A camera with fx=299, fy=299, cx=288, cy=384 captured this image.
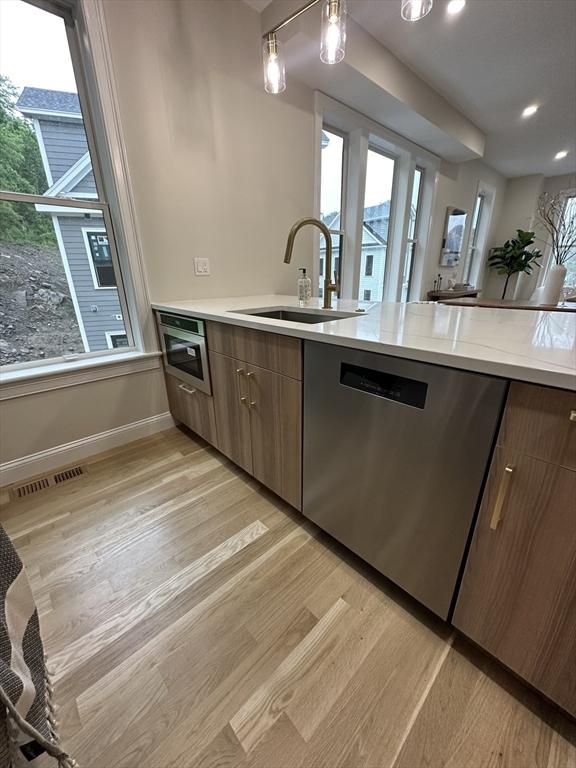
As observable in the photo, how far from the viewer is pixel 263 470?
1.46m

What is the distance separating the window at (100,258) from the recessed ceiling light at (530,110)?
4367 mm

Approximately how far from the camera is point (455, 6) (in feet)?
6.15

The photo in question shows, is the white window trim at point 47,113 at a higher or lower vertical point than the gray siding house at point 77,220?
higher

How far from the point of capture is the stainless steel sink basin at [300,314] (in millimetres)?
1551

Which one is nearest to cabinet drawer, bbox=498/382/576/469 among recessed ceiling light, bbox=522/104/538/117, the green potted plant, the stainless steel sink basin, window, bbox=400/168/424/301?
the stainless steel sink basin

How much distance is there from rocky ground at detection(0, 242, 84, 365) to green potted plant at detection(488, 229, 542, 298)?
6.72 meters

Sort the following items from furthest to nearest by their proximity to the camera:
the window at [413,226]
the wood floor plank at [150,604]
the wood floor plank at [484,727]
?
A: the window at [413,226], the wood floor plank at [150,604], the wood floor plank at [484,727]

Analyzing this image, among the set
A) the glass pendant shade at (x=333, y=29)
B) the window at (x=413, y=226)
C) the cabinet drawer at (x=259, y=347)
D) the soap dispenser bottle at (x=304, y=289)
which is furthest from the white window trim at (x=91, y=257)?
the window at (x=413, y=226)

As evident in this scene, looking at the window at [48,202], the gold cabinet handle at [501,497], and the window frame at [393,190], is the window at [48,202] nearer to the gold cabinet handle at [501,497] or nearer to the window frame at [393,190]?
the window frame at [393,190]

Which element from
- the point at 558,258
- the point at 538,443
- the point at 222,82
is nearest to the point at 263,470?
the point at 538,443

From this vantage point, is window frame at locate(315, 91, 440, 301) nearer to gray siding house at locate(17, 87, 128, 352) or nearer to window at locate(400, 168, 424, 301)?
window at locate(400, 168, 424, 301)

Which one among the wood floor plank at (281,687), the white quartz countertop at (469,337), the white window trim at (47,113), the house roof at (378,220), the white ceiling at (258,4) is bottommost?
the wood floor plank at (281,687)

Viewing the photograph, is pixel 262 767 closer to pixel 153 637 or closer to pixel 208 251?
pixel 153 637

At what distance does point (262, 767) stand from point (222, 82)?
3050mm
